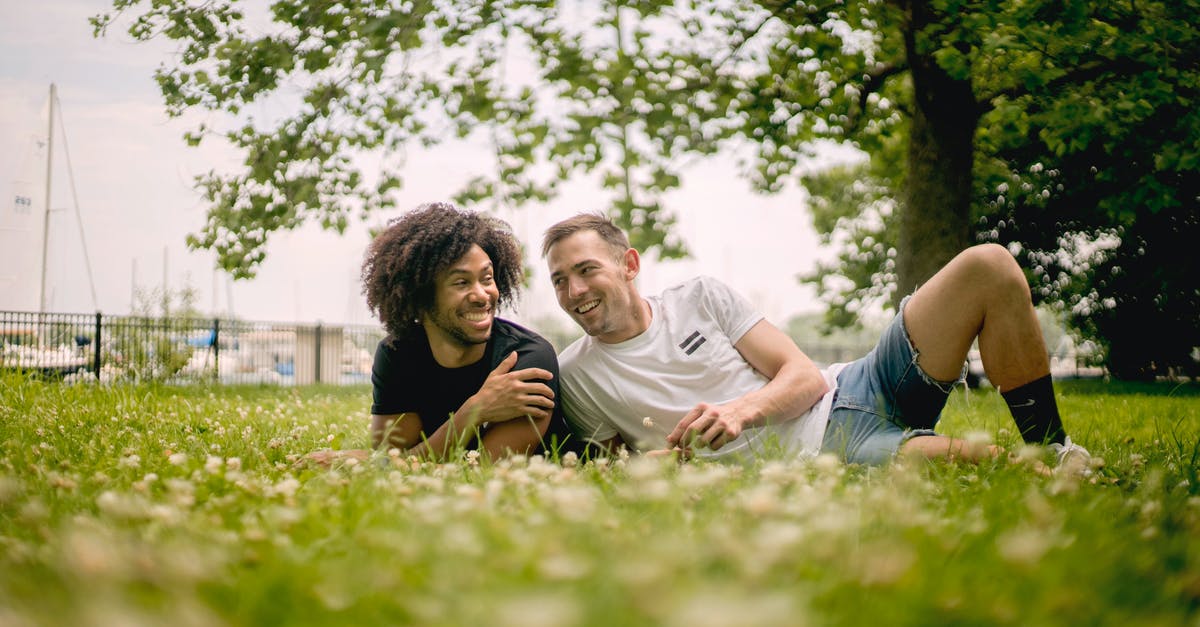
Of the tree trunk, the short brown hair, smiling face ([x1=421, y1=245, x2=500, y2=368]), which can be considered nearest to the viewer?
smiling face ([x1=421, y1=245, x2=500, y2=368])

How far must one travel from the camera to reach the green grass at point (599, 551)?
1215mm

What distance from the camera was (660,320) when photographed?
4270 mm

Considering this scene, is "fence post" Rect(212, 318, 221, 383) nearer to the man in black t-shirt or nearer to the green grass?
the man in black t-shirt

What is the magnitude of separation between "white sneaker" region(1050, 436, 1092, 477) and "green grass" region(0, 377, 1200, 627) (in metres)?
0.11

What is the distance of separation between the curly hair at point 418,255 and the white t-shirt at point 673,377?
0.80m

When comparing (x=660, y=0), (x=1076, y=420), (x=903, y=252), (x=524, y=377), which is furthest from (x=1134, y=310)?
(x=524, y=377)

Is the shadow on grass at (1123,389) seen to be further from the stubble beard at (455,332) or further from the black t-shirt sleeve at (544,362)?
the stubble beard at (455,332)

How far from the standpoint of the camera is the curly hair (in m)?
4.14

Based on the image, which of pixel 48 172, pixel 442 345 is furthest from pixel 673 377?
pixel 48 172

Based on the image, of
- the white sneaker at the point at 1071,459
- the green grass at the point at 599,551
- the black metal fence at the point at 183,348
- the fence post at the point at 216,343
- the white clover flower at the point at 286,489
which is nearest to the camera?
the green grass at the point at 599,551

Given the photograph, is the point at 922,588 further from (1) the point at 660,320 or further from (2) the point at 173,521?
(1) the point at 660,320

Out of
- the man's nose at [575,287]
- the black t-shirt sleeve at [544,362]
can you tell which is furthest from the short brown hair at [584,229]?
the black t-shirt sleeve at [544,362]

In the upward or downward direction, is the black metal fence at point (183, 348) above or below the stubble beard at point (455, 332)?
below

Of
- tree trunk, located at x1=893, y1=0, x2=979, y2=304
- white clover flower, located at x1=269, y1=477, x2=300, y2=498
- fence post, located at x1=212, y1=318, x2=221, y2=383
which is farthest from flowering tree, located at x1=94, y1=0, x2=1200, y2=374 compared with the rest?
fence post, located at x1=212, y1=318, x2=221, y2=383
